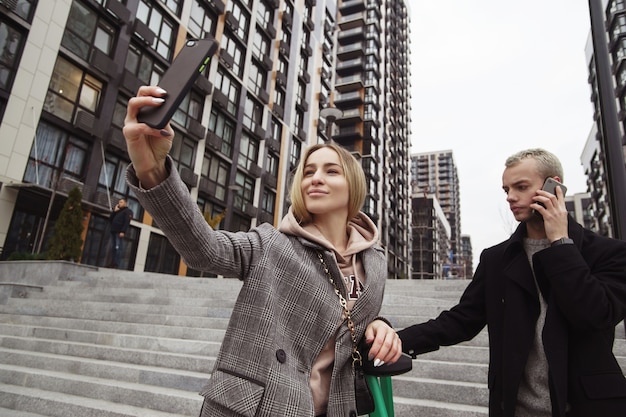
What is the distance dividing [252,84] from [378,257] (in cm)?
2909

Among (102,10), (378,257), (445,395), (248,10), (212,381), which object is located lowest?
(445,395)

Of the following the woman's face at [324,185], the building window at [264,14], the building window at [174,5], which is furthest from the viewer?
the building window at [264,14]

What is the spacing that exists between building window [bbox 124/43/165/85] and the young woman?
2020cm

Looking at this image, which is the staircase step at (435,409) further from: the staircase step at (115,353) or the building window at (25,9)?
the building window at (25,9)

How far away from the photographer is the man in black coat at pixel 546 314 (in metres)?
1.50

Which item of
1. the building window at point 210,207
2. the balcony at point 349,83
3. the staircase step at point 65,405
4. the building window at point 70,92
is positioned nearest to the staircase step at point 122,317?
the staircase step at point 65,405

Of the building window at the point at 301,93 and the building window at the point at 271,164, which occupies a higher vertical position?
the building window at the point at 301,93

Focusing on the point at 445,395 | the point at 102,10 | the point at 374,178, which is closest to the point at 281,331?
the point at 445,395

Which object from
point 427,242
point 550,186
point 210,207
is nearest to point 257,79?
point 210,207

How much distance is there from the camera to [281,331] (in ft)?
3.94

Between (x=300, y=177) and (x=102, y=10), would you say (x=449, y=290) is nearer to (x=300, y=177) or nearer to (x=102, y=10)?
(x=300, y=177)

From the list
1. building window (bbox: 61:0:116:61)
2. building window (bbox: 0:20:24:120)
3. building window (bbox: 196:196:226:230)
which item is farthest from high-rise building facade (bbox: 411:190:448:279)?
building window (bbox: 0:20:24:120)

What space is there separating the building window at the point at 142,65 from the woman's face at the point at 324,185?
1999cm

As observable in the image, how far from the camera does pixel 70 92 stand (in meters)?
16.0
